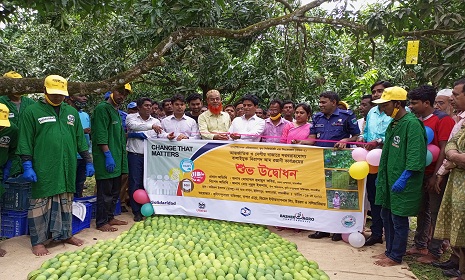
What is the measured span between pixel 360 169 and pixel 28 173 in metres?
3.48

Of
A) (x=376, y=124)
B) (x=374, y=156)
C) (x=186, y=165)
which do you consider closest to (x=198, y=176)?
(x=186, y=165)

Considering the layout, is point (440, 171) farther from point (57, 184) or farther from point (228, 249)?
point (57, 184)

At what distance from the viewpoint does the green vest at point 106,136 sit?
15.5 ft

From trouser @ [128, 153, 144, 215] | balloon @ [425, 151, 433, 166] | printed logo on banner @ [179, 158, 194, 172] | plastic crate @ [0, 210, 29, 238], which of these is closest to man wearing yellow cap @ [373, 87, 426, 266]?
balloon @ [425, 151, 433, 166]

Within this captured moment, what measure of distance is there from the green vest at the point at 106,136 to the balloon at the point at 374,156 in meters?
3.08

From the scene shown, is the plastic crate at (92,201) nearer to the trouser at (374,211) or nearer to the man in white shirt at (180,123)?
the man in white shirt at (180,123)

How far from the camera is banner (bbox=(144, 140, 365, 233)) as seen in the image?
14.5ft

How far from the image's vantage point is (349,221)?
4383 mm

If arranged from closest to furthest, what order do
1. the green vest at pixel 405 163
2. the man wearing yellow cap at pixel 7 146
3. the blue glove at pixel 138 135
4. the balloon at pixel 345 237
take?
the green vest at pixel 405 163, the man wearing yellow cap at pixel 7 146, the balloon at pixel 345 237, the blue glove at pixel 138 135

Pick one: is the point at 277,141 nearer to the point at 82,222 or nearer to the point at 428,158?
the point at 428,158

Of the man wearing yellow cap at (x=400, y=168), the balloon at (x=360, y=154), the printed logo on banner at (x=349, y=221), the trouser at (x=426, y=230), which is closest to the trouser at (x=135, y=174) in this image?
the printed logo on banner at (x=349, y=221)

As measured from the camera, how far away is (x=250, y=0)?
6656mm

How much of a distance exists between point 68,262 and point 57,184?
99 centimetres

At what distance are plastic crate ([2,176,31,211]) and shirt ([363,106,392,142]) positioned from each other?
4.05 meters
